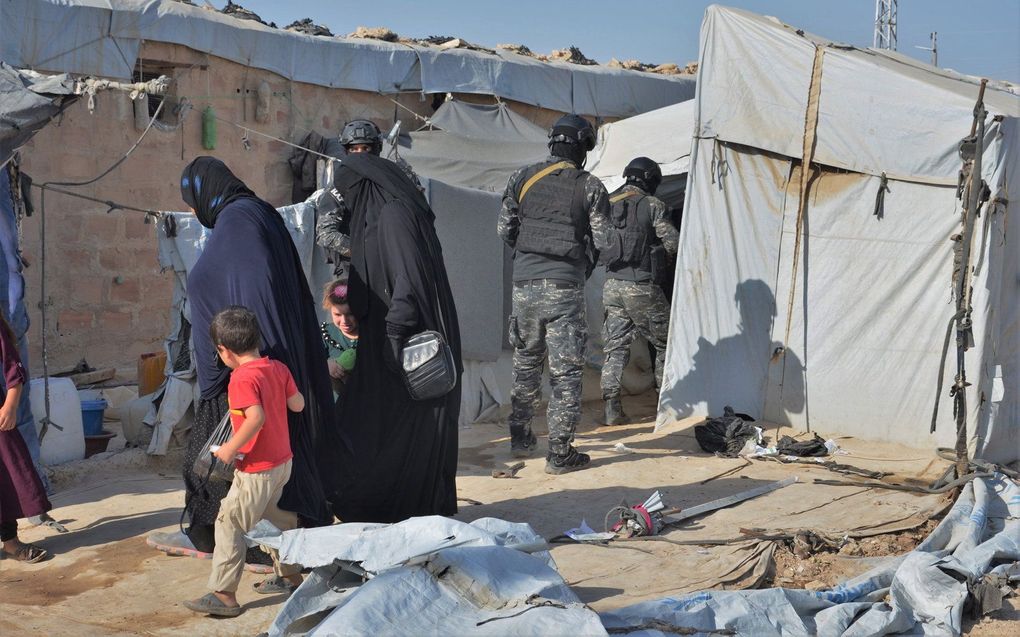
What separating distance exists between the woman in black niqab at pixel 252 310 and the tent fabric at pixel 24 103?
4.47 feet

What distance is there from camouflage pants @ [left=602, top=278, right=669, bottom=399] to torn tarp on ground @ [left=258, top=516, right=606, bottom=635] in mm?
4043

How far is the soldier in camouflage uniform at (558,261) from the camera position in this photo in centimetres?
639

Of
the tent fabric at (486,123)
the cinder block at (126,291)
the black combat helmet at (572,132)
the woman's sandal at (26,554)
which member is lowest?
the woman's sandal at (26,554)

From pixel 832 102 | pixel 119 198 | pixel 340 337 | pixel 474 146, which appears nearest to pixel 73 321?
pixel 119 198

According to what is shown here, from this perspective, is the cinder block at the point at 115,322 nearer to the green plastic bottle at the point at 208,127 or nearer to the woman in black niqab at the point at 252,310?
the green plastic bottle at the point at 208,127

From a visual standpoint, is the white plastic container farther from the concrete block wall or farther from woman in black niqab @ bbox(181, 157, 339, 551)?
the concrete block wall

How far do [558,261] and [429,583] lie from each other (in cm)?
313

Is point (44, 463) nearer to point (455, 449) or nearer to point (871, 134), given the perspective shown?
point (455, 449)

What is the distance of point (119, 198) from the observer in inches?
377

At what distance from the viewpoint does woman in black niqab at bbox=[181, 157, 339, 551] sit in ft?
14.2

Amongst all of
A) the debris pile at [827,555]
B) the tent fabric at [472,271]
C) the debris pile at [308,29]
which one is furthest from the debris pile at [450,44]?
the debris pile at [827,555]

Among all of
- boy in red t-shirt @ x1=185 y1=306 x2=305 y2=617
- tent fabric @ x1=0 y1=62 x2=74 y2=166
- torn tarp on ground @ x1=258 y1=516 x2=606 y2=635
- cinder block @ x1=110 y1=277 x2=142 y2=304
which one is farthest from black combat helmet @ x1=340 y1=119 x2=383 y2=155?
cinder block @ x1=110 y1=277 x2=142 y2=304

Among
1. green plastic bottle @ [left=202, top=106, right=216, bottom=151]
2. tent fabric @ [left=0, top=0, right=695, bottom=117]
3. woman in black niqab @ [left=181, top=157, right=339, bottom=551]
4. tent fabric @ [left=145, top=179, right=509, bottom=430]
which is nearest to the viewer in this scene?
woman in black niqab @ [left=181, top=157, right=339, bottom=551]

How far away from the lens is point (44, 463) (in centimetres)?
622
